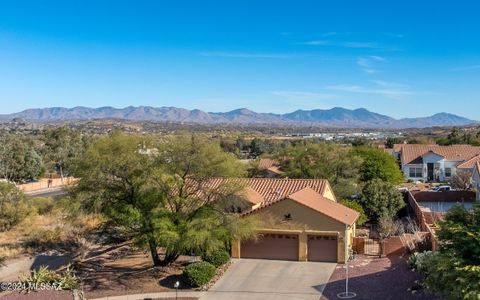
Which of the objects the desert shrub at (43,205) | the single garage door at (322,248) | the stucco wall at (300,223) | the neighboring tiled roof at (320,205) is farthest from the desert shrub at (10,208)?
the single garage door at (322,248)

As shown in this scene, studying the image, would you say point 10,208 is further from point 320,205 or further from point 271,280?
point 320,205

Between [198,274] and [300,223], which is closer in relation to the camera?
[198,274]

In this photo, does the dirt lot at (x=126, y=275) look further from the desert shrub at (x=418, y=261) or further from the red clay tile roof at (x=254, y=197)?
the desert shrub at (x=418, y=261)

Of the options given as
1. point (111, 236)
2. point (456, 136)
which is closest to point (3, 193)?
point (111, 236)

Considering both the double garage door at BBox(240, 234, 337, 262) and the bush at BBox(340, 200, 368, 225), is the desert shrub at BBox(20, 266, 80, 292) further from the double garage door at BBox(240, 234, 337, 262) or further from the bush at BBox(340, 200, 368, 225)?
the bush at BBox(340, 200, 368, 225)

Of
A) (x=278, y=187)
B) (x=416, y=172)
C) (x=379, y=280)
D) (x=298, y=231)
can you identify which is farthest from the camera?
(x=416, y=172)

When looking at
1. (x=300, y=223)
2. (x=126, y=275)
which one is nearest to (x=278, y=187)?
(x=300, y=223)
